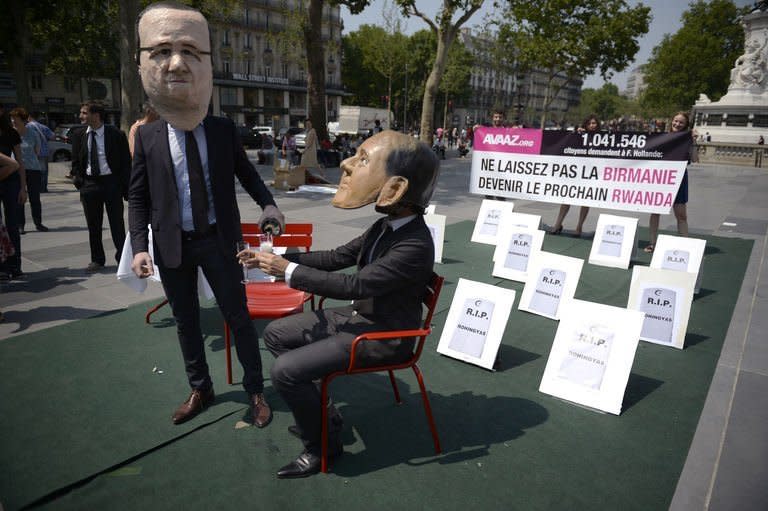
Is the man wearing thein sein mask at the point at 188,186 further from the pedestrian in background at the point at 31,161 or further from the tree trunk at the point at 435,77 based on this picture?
the tree trunk at the point at 435,77

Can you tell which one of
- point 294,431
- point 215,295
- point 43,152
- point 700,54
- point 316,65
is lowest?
point 294,431

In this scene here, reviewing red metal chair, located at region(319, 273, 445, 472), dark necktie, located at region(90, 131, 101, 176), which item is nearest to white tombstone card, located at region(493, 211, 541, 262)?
red metal chair, located at region(319, 273, 445, 472)

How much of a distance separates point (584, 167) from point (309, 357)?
658cm

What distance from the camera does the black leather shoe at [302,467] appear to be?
255 cm

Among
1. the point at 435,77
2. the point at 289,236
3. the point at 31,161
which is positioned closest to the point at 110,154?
the point at 289,236

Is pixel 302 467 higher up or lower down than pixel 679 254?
lower down

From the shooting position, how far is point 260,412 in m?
3.00

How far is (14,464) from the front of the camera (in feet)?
8.57

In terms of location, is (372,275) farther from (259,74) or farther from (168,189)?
(259,74)

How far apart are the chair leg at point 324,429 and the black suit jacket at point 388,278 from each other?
0.42m

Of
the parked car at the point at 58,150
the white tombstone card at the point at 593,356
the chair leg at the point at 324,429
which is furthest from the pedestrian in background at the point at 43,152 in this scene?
the white tombstone card at the point at 593,356

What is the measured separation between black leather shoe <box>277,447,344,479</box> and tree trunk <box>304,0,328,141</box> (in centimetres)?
1576

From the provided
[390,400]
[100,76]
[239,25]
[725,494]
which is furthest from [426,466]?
[239,25]

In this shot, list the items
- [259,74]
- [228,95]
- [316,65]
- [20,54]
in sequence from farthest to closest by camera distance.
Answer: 1. [259,74]
2. [228,95]
3. [20,54]
4. [316,65]
